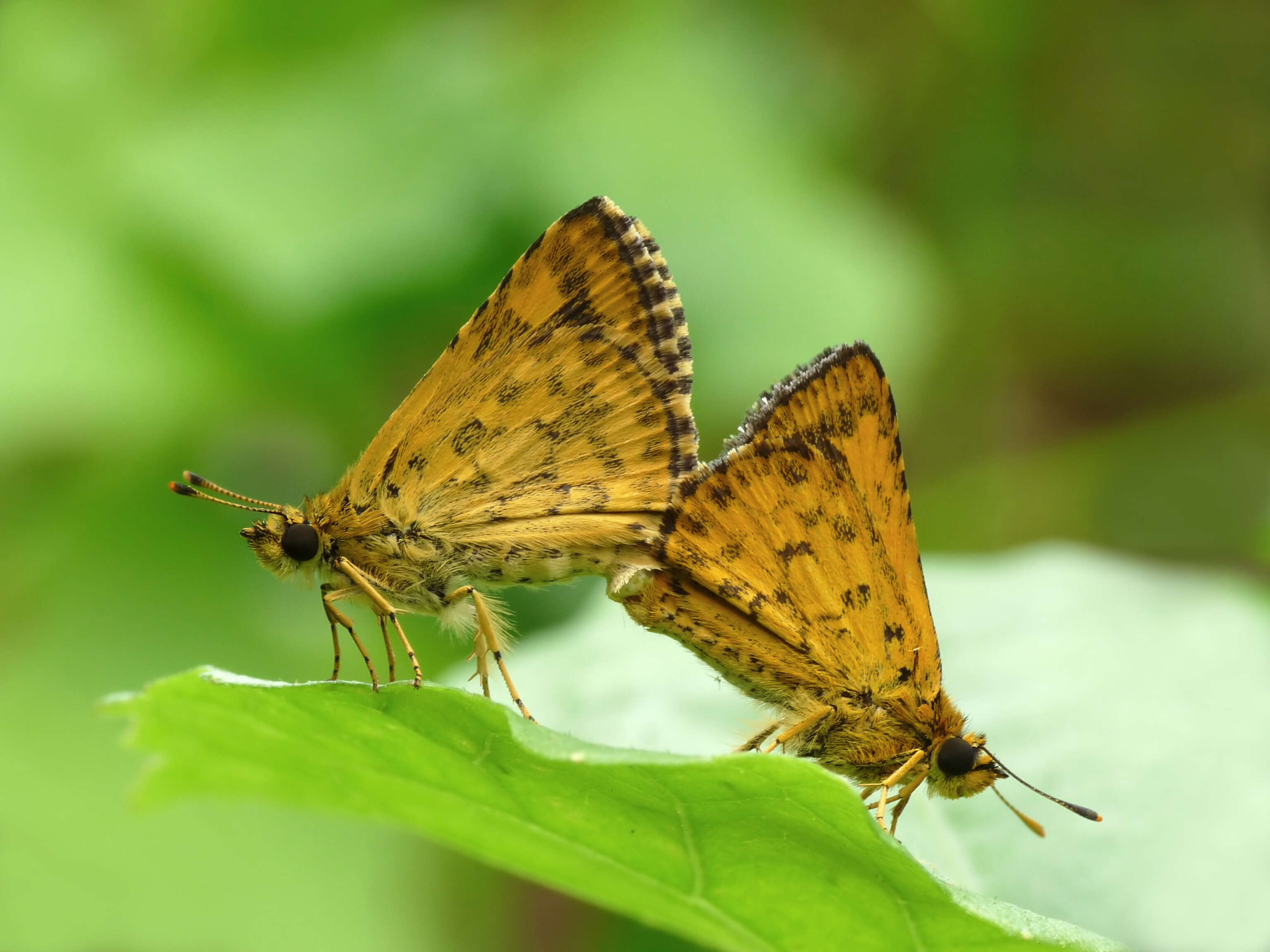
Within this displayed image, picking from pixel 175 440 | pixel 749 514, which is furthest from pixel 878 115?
pixel 749 514

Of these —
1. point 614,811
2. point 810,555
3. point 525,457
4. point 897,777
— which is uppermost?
point 525,457

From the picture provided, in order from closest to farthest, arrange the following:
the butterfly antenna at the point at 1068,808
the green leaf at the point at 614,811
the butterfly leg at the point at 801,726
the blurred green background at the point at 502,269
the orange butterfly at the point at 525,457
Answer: the green leaf at the point at 614,811 < the butterfly antenna at the point at 1068,808 < the butterfly leg at the point at 801,726 < the orange butterfly at the point at 525,457 < the blurred green background at the point at 502,269

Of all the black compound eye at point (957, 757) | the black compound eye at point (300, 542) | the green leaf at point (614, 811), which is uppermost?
the black compound eye at point (300, 542)

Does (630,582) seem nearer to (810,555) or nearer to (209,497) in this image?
(810,555)

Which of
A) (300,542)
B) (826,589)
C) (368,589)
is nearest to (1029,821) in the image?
(826,589)

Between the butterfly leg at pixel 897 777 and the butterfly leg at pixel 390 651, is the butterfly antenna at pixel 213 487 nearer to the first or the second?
A: the butterfly leg at pixel 390 651

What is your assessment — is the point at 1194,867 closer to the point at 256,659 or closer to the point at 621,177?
the point at 256,659

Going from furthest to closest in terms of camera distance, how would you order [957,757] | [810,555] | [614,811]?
[810,555], [957,757], [614,811]

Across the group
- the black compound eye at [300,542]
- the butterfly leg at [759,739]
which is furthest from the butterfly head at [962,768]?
the black compound eye at [300,542]
